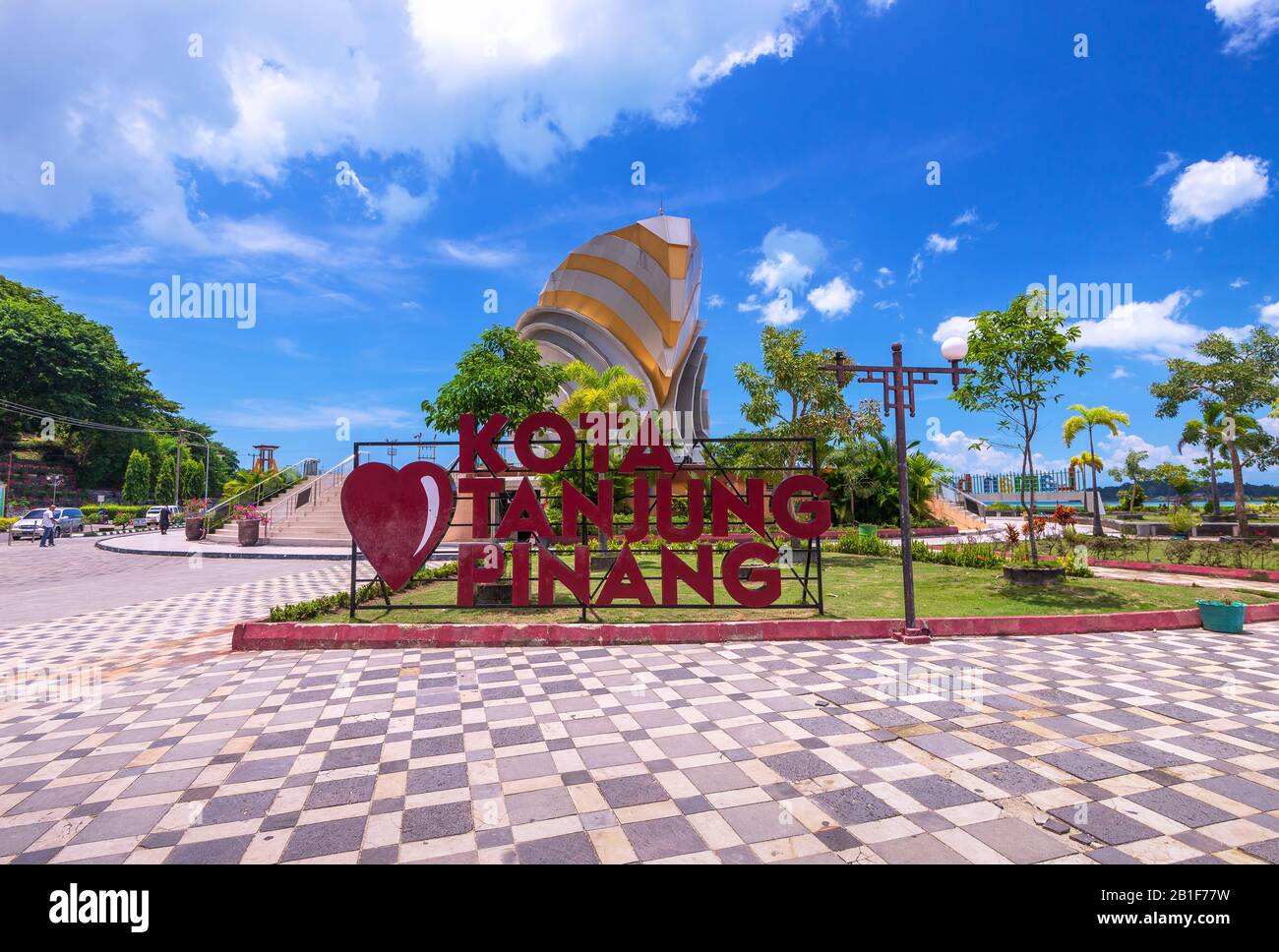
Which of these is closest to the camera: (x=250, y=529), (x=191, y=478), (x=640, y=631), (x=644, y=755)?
(x=644, y=755)

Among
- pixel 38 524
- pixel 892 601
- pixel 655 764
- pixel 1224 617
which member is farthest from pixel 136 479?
pixel 1224 617

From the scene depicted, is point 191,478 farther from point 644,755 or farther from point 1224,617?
point 1224,617

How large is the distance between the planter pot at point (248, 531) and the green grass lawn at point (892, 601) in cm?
1585

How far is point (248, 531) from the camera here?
25.7 metres

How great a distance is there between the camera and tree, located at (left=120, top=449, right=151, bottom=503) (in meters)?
53.4

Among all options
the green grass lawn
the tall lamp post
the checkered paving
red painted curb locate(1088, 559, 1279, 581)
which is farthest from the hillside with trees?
red painted curb locate(1088, 559, 1279, 581)

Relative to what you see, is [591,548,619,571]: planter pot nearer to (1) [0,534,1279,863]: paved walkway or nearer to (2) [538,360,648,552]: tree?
(2) [538,360,648,552]: tree

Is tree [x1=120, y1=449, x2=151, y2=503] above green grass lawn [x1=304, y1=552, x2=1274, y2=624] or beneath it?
above

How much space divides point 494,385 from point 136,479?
174ft

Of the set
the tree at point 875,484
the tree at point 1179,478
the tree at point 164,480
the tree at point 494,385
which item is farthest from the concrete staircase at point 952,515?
the tree at point 164,480

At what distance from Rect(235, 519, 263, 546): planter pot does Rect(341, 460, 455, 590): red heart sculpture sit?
20.4 m

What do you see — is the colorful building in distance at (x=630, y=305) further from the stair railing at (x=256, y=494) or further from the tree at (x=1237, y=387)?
the tree at (x=1237, y=387)

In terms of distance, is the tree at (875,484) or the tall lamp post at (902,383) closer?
the tall lamp post at (902,383)

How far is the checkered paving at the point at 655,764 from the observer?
347cm
